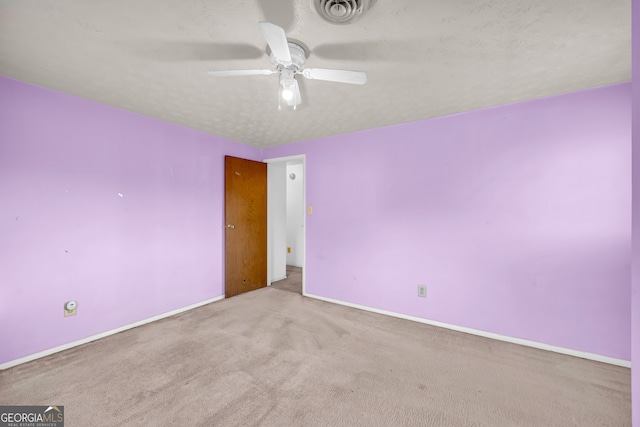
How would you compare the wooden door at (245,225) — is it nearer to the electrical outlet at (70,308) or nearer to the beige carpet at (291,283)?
the beige carpet at (291,283)

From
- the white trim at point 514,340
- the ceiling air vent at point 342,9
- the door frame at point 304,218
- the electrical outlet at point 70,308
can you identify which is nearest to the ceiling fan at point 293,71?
the ceiling air vent at point 342,9

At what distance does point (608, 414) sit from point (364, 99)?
9.49 feet

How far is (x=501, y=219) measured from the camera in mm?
2469

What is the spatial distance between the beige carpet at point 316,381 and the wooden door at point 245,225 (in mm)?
1181

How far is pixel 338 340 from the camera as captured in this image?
2479 millimetres

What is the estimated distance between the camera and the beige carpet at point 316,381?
1545 millimetres

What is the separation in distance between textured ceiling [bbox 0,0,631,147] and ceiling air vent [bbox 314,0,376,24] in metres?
0.06

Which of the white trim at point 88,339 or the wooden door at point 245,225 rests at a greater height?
the wooden door at point 245,225

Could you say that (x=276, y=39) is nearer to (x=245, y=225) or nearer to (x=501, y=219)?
(x=501, y=219)

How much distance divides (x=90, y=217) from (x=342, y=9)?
9.44ft

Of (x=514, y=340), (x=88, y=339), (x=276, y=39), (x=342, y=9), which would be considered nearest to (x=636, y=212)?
(x=342, y=9)

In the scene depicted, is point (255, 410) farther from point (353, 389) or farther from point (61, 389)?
point (61, 389)

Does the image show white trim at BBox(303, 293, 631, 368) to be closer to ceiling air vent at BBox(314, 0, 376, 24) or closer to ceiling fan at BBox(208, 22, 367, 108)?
ceiling fan at BBox(208, 22, 367, 108)

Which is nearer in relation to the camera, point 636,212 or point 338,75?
point 636,212
